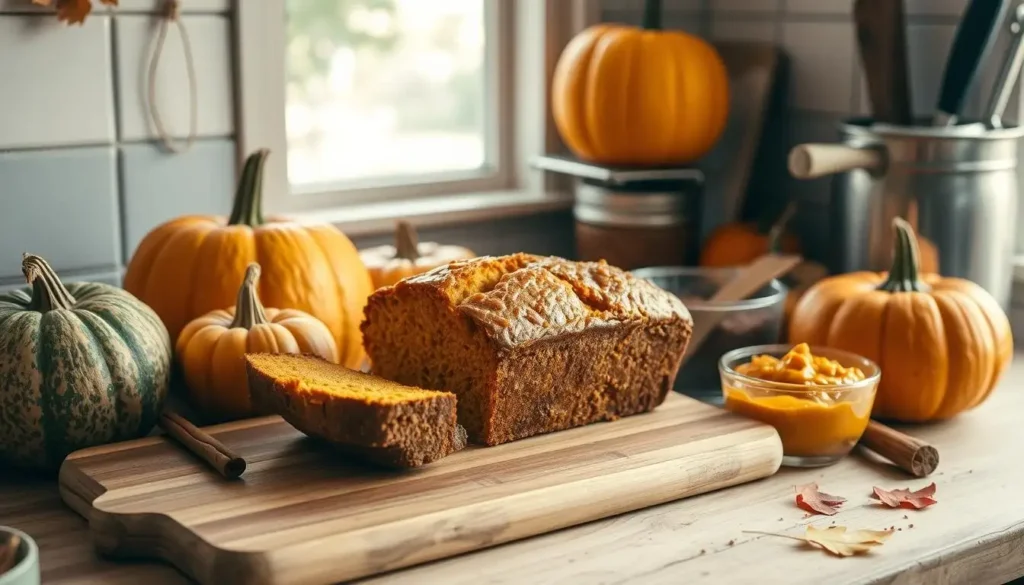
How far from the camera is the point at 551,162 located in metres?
1.93

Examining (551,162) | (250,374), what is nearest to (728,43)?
(551,162)

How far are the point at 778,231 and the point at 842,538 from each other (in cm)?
73

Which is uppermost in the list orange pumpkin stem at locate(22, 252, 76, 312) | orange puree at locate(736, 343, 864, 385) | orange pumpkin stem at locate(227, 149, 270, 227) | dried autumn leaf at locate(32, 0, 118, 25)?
dried autumn leaf at locate(32, 0, 118, 25)

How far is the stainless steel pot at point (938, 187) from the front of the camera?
1516 mm

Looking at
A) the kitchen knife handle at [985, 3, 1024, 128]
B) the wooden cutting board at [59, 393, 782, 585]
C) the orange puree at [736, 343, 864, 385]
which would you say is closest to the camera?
the wooden cutting board at [59, 393, 782, 585]

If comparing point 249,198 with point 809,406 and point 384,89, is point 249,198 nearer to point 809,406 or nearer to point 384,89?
point 384,89

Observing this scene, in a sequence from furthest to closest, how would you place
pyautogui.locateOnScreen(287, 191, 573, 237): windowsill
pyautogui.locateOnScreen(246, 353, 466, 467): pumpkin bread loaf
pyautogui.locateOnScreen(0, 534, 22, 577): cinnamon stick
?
pyautogui.locateOnScreen(287, 191, 573, 237): windowsill → pyautogui.locateOnScreen(246, 353, 466, 467): pumpkin bread loaf → pyautogui.locateOnScreen(0, 534, 22, 577): cinnamon stick

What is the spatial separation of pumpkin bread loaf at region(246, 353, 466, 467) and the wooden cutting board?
0.08 feet

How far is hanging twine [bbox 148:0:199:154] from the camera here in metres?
1.59

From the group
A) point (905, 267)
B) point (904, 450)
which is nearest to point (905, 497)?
point (904, 450)

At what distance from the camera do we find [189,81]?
1629 millimetres

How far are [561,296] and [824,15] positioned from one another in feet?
2.82

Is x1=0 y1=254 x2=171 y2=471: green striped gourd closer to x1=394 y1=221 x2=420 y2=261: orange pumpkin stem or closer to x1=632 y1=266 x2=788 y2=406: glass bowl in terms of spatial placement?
x1=394 y1=221 x2=420 y2=261: orange pumpkin stem

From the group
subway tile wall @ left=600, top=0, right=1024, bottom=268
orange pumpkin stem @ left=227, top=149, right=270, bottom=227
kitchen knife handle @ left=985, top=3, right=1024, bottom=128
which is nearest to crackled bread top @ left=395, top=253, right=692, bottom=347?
orange pumpkin stem @ left=227, top=149, right=270, bottom=227
